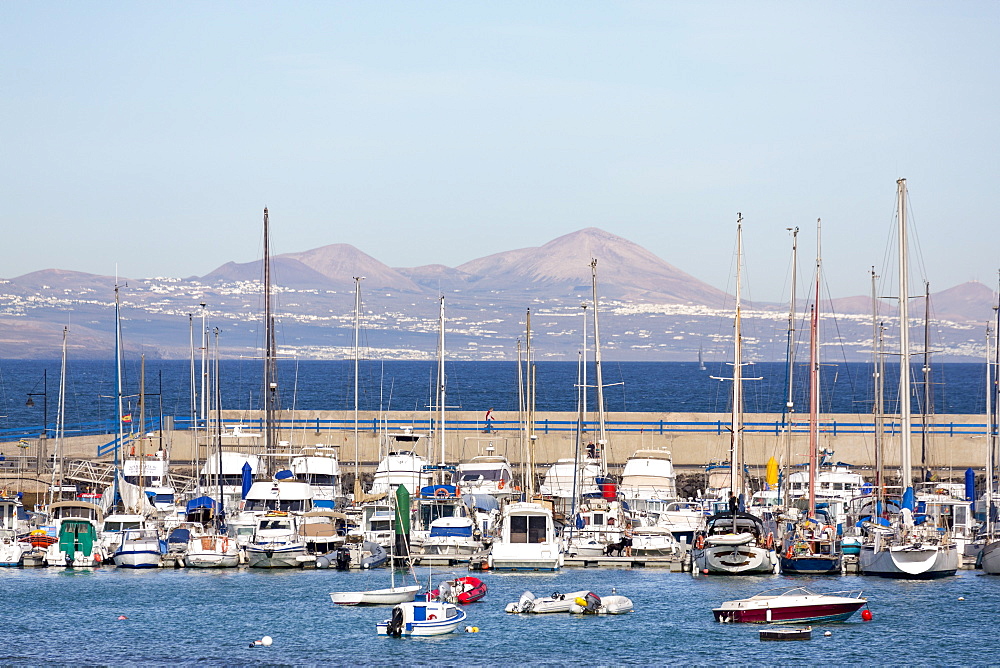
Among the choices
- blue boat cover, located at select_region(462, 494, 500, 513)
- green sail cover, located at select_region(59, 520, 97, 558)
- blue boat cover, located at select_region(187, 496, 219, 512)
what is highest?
blue boat cover, located at select_region(187, 496, 219, 512)

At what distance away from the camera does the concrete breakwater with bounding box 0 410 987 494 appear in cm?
6075

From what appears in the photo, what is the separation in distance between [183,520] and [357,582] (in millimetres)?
9161

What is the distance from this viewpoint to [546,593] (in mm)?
37719

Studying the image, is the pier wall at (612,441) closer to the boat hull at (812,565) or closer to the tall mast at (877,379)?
the tall mast at (877,379)

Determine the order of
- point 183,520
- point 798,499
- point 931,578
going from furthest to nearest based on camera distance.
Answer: point 798,499
point 183,520
point 931,578

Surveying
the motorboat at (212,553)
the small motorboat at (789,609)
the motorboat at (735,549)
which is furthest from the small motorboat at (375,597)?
the motorboat at (735,549)

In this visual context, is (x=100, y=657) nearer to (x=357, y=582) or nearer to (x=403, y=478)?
(x=357, y=582)

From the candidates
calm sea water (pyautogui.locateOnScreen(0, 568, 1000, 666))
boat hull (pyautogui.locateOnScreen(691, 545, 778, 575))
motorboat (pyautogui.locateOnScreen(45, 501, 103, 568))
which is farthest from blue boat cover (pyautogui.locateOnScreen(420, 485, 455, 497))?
motorboat (pyautogui.locateOnScreen(45, 501, 103, 568))

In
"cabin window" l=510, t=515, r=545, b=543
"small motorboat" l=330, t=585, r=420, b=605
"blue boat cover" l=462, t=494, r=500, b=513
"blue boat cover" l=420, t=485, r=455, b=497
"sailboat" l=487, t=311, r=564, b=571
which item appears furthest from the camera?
"blue boat cover" l=462, t=494, r=500, b=513

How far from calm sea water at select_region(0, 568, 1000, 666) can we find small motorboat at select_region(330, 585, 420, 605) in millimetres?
402

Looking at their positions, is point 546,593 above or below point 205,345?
below

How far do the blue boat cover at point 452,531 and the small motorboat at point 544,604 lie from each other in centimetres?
782

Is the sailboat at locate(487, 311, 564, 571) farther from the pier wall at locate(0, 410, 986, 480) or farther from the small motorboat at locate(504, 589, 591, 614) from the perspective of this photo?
the pier wall at locate(0, 410, 986, 480)

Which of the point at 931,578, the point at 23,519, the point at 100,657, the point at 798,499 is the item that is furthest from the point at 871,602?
the point at 23,519
